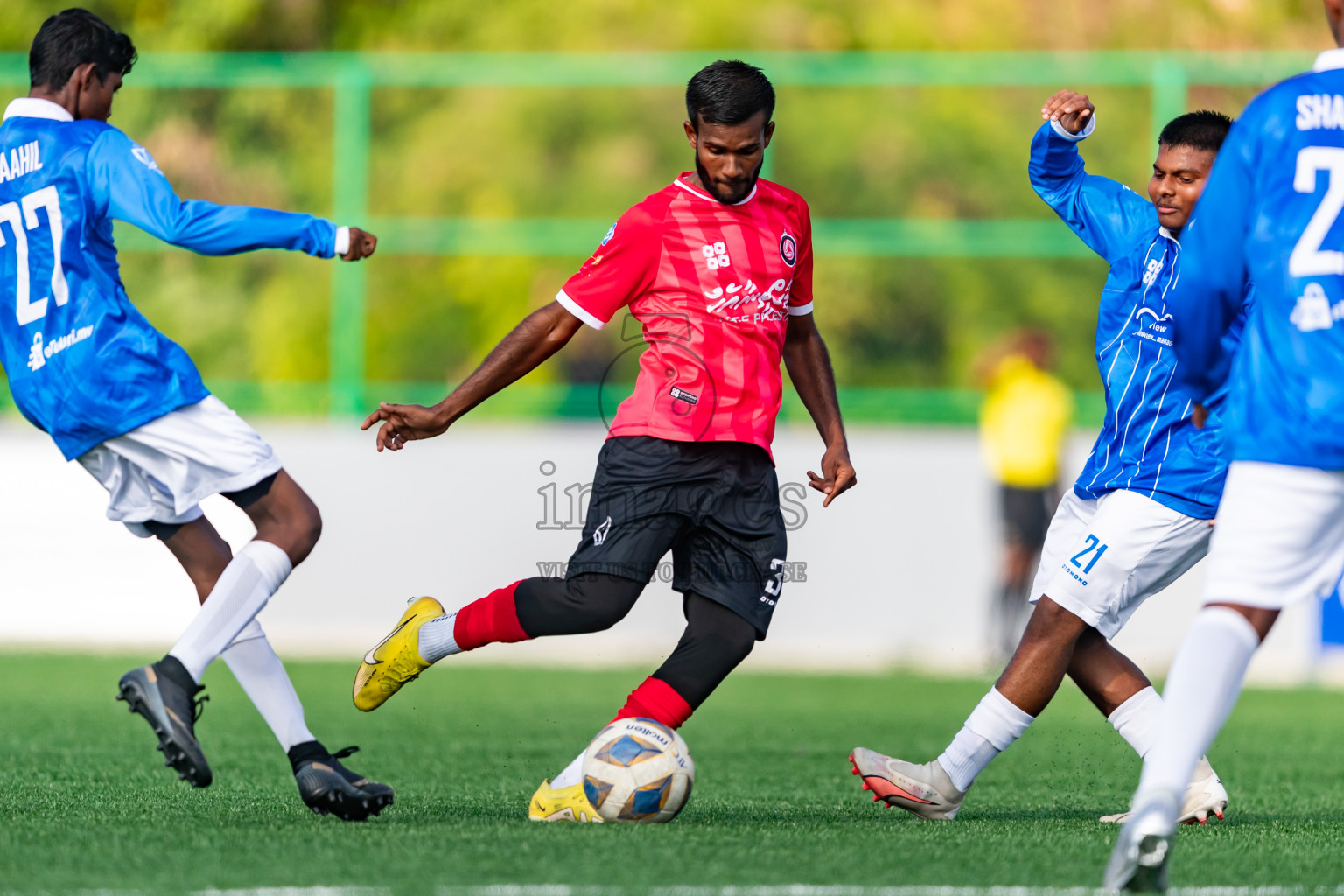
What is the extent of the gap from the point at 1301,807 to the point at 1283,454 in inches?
95.9

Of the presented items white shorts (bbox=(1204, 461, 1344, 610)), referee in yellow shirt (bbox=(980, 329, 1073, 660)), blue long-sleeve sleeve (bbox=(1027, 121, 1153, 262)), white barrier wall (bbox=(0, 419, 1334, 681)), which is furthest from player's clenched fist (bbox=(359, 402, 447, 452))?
referee in yellow shirt (bbox=(980, 329, 1073, 660))

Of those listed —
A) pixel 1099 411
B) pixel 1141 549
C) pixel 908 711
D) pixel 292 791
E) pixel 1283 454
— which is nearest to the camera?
pixel 1283 454

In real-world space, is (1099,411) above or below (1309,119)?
below

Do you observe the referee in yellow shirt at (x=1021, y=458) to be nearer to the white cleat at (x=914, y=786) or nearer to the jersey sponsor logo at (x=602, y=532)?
the white cleat at (x=914, y=786)

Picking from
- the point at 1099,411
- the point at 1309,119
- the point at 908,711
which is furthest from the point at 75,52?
the point at 1099,411

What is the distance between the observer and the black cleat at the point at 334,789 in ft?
15.9

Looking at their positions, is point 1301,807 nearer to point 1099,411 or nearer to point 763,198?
point 763,198

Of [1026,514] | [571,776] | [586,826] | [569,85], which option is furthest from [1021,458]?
[586,826]

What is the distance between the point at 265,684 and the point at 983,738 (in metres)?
2.18

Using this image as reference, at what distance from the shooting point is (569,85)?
13875 millimetres

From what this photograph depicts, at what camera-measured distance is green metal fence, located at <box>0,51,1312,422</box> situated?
13383mm

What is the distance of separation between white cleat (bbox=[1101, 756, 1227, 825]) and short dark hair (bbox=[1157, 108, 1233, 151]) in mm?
1906

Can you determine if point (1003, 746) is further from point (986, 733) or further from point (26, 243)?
point (26, 243)

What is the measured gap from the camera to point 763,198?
5227 millimetres
